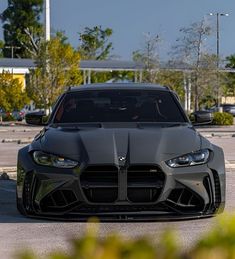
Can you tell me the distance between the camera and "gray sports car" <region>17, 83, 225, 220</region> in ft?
20.3

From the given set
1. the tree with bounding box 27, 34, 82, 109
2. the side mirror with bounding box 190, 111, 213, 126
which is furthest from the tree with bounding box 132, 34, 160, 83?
the side mirror with bounding box 190, 111, 213, 126

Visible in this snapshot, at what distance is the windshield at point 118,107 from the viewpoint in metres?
7.75

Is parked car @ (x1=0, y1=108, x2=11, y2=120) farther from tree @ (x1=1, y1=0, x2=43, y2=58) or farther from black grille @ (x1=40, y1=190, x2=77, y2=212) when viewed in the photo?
tree @ (x1=1, y1=0, x2=43, y2=58)

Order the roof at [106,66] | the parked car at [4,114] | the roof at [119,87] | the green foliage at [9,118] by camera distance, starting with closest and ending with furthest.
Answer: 1. the roof at [119,87]
2. the parked car at [4,114]
3. the green foliage at [9,118]
4. the roof at [106,66]

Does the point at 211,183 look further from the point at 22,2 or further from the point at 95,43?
the point at 22,2

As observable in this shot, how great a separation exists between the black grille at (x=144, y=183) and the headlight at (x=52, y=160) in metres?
0.56

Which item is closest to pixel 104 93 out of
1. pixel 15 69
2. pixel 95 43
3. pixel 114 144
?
pixel 114 144

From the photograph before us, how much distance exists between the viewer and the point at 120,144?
6.38 metres

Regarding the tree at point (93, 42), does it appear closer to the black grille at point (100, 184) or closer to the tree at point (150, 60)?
the tree at point (150, 60)

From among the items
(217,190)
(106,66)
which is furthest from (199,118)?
(106,66)

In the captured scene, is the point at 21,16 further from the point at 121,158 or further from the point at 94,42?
the point at 121,158

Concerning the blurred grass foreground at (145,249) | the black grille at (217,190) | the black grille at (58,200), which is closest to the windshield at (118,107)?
the black grille at (217,190)

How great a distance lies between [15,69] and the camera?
174ft

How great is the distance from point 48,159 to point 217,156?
170cm
